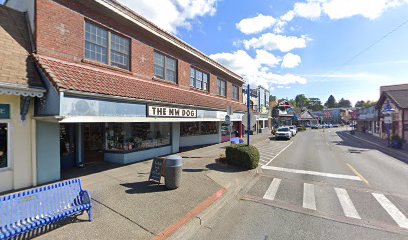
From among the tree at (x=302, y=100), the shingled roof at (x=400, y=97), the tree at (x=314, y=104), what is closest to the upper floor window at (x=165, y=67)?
the shingled roof at (x=400, y=97)

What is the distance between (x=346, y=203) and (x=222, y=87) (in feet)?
56.0

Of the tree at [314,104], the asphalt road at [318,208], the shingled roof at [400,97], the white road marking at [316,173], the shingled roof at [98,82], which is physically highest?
the tree at [314,104]

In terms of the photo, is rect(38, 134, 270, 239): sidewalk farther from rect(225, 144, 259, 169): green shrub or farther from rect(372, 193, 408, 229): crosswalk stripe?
rect(372, 193, 408, 229): crosswalk stripe

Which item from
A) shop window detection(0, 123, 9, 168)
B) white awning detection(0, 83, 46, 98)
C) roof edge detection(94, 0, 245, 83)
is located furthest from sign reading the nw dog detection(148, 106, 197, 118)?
shop window detection(0, 123, 9, 168)

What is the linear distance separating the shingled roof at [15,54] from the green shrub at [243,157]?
8350 millimetres

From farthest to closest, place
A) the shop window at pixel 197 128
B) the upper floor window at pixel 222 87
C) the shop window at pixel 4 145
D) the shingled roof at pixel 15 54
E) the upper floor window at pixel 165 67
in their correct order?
the upper floor window at pixel 222 87 → the shop window at pixel 197 128 → the upper floor window at pixel 165 67 → the shop window at pixel 4 145 → the shingled roof at pixel 15 54

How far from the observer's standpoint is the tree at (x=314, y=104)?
128288 millimetres

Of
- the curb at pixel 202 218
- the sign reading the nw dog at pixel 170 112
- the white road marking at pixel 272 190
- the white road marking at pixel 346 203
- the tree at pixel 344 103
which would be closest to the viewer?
the curb at pixel 202 218

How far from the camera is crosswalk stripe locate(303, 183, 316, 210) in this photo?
6.75m

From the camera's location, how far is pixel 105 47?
33.5 ft

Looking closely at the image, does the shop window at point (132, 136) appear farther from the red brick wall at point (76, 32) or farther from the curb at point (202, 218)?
the curb at point (202, 218)

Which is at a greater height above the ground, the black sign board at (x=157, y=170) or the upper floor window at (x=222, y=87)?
the upper floor window at (x=222, y=87)

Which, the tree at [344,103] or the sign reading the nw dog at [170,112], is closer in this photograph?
the sign reading the nw dog at [170,112]

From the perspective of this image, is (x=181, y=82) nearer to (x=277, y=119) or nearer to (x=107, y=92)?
(x=107, y=92)
